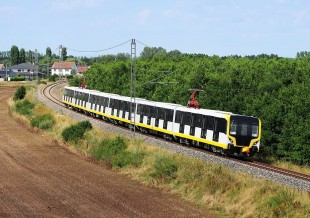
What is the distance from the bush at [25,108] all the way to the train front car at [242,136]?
129 ft

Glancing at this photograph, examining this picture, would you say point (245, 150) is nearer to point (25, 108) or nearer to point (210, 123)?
point (210, 123)

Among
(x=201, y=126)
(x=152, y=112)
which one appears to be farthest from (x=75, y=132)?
(x=201, y=126)

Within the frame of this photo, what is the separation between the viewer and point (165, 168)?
95.4 ft

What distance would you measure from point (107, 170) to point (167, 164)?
20.4ft

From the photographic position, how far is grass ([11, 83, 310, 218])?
2098 centimetres

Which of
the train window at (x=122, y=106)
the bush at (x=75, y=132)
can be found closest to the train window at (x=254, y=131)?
the bush at (x=75, y=132)

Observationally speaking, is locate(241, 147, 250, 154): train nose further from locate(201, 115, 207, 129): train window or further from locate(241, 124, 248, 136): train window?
locate(201, 115, 207, 129): train window

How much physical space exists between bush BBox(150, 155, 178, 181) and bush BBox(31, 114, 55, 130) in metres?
25.4

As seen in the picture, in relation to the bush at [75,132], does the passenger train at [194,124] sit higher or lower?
higher

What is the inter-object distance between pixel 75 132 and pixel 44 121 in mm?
12354

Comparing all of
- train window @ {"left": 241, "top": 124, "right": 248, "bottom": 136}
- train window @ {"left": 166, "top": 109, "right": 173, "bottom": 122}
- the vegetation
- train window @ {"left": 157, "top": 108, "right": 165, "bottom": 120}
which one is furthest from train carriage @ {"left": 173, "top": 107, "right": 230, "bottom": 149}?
the vegetation

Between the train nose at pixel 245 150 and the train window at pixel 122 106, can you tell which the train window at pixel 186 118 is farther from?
the train window at pixel 122 106

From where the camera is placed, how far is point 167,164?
96.0 ft

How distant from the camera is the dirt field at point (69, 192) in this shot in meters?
23.1
